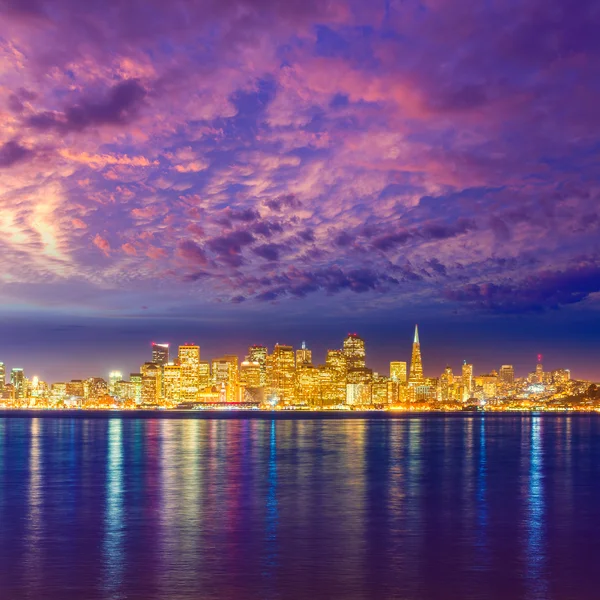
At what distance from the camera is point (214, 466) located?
71312 mm

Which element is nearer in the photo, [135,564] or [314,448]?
[135,564]

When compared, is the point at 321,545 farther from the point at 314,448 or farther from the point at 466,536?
the point at 314,448

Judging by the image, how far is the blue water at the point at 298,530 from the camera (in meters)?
27.4

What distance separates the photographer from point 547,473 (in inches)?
2702

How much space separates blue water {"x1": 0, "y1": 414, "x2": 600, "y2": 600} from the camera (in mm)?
27391

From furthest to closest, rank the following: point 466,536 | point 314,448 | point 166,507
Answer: point 314,448 < point 166,507 < point 466,536

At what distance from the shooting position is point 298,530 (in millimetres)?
37906

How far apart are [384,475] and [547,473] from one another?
15.2 m

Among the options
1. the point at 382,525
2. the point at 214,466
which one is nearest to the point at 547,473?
the point at 214,466

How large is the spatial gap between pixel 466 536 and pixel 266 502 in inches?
599

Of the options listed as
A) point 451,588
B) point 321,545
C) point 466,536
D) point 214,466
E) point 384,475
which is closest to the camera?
point 451,588

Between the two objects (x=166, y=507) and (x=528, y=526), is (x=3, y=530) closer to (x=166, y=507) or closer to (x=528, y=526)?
(x=166, y=507)

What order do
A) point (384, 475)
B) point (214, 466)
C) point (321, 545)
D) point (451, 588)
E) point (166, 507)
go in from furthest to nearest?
1. point (214, 466)
2. point (384, 475)
3. point (166, 507)
4. point (321, 545)
5. point (451, 588)

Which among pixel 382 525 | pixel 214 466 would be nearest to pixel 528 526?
pixel 382 525
